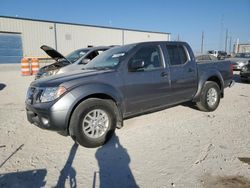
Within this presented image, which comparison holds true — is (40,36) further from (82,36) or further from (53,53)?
(53,53)

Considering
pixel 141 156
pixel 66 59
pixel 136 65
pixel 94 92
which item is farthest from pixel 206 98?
pixel 66 59

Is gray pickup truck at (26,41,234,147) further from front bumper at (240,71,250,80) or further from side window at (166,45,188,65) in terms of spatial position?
front bumper at (240,71,250,80)

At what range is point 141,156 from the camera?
349 cm

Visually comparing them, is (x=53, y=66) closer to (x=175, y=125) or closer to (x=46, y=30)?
(x=175, y=125)

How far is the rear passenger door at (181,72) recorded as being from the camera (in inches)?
196

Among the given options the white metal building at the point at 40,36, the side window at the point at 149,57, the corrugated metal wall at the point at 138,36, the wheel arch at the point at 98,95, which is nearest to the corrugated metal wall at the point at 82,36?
the white metal building at the point at 40,36

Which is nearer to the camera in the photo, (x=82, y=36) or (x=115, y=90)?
(x=115, y=90)

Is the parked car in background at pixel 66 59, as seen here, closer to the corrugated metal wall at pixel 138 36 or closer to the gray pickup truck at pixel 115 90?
the gray pickup truck at pixel 115 90

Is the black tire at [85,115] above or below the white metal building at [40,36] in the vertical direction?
below

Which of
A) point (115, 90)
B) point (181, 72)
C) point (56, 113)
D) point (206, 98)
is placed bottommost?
point (206, 98)

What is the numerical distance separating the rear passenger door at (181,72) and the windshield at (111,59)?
1.07m

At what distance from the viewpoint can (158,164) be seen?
3240 millimetres

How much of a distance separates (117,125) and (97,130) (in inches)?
18.1

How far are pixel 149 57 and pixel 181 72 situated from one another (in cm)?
94
